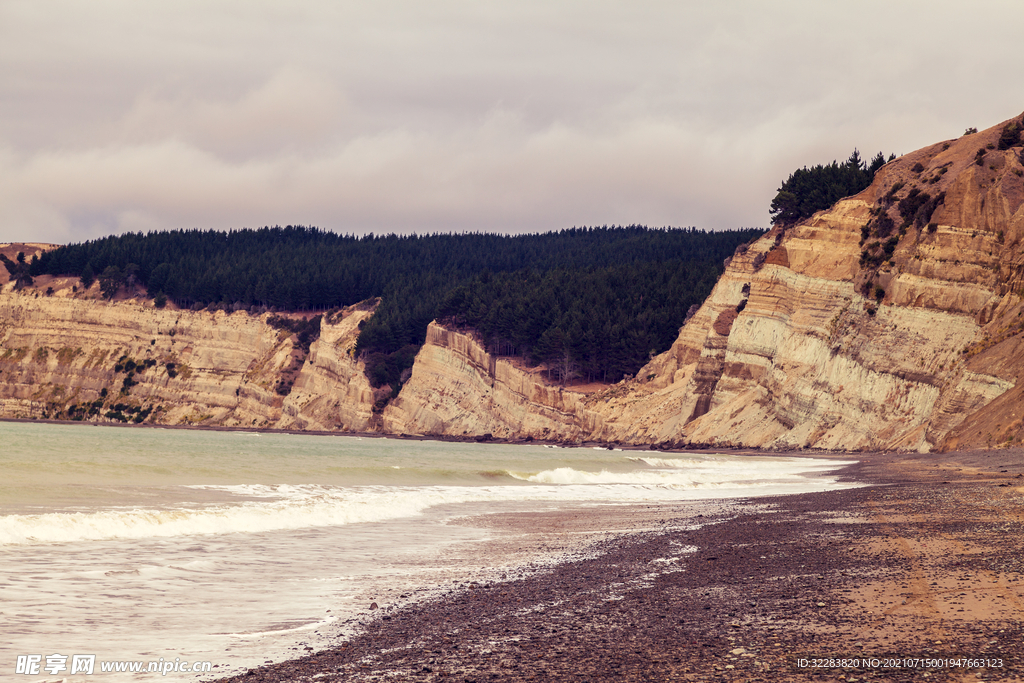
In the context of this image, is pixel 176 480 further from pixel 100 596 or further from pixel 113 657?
pixel 113 657

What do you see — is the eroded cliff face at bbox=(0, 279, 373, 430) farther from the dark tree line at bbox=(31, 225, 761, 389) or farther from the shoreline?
the dark tree line at bbox=(31, 225, 761, 389)

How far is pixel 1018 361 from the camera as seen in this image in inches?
1761

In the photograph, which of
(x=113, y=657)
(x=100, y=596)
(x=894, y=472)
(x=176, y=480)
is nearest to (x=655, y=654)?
(x=113, y=657)

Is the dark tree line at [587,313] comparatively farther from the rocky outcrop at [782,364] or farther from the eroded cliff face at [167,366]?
the eroded cliff face at [167,366]

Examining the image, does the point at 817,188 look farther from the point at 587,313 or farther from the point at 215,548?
the point at 215,548

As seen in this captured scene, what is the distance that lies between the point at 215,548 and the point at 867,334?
→ 53763mm

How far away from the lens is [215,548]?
49.1 feet

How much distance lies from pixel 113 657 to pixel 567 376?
90.8 m

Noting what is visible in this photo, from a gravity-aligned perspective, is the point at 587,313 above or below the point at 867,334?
above

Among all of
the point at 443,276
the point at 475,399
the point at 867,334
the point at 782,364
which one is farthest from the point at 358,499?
the point at 443,276

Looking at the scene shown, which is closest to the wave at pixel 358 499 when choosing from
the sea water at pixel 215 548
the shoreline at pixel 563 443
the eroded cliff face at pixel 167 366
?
the sea water at pixel 215 548

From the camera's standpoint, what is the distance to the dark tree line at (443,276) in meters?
101

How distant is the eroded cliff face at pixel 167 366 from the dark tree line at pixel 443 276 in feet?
19.0

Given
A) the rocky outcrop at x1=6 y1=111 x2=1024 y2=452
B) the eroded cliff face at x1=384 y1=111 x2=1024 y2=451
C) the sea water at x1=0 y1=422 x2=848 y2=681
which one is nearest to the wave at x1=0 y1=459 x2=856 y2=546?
the sea water at x1=0 y1=422 x2=848 y2=681
